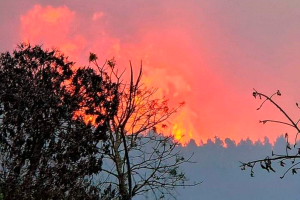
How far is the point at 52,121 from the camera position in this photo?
17391 mm

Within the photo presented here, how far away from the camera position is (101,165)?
19203 millimetres

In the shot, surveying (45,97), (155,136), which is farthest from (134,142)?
(45,97)

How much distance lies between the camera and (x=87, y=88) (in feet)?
65.9

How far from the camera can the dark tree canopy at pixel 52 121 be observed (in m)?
15.0

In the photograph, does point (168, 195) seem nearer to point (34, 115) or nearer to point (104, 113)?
point (104, 113)

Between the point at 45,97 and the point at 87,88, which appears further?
the point at 87,88

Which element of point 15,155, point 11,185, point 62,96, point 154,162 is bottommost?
point 11,185

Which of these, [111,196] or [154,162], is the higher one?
[154,162]

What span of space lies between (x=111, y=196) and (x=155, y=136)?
10.9 feet

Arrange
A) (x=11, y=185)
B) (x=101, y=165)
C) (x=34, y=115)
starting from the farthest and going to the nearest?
(x=101, y=165)
(x=34, y=115)
(x=11, y=185)

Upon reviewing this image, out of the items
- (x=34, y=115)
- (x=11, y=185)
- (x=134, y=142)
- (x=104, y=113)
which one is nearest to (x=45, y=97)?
(x=34, y=115)

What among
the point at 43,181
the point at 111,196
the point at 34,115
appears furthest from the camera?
the point at 111,196

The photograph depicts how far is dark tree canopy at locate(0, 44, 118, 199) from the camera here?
15.0 metres

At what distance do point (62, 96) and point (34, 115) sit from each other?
2.54 metres
